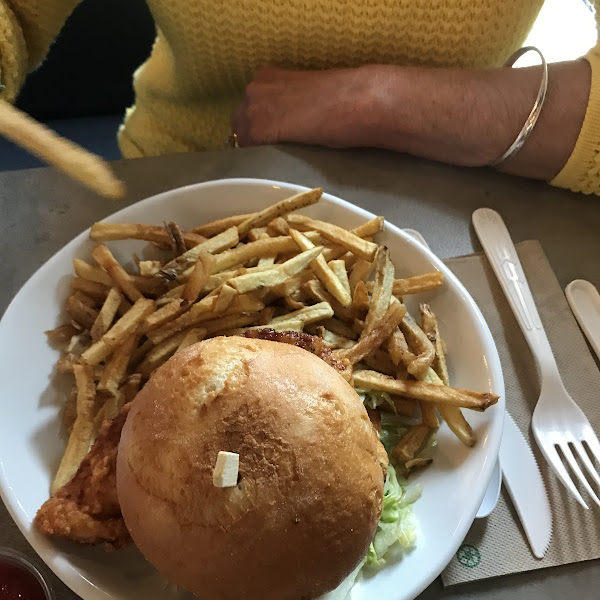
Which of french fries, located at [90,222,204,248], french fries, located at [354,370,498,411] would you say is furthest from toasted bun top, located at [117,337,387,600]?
french fries, located at [90,222,204,248]

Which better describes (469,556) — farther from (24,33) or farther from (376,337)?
(24,33)

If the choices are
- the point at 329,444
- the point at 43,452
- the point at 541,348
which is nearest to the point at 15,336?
the point at 43,452

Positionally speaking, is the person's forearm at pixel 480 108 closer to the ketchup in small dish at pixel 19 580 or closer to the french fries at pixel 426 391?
the french fries at pixel 426 391

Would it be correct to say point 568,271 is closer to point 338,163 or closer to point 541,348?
point 541,348

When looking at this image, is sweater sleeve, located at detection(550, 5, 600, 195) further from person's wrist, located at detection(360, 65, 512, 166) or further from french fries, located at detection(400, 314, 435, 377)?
french fries, located at detection(400, 314, 435, 377)

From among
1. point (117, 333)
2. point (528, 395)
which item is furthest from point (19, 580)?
point (528, 395)

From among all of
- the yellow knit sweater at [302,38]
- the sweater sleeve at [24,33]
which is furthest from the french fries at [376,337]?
the sweater sleeve at [24,33]

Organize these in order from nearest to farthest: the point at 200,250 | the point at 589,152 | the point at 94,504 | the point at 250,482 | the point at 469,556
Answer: the point at 250,482 < the point at 94,504 < the point at 469,556 < the point at 200,250 < the point at 589,152
